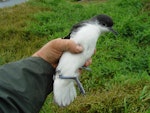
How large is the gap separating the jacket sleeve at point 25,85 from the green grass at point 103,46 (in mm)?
837

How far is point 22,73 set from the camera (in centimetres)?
225

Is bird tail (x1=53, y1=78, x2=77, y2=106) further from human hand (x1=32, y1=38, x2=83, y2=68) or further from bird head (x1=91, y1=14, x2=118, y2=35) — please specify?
bird head (x1=91, y1=14, x2=118, y2=35)

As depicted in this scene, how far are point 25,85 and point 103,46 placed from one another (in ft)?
15.1

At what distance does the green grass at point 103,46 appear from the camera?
149 inches

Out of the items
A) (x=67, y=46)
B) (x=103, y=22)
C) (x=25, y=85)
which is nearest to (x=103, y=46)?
(x=103, y=22)

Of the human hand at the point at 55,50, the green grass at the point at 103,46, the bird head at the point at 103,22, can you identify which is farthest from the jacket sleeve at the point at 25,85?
the green grass at the point at 103,46

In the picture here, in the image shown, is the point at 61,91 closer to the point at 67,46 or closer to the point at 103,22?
the point at 67,46

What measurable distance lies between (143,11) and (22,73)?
712 cm

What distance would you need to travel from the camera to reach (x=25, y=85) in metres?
2.19

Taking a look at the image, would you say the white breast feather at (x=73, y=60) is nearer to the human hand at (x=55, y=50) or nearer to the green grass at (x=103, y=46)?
the human hand at (x=55, y=50)

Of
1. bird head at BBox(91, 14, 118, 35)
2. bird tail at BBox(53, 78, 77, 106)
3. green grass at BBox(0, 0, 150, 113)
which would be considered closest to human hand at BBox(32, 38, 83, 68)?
bird tail at BBox(53, 78, 77, 106)

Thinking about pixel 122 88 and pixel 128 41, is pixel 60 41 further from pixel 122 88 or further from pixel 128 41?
pixel 128 41

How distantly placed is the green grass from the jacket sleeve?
837mm

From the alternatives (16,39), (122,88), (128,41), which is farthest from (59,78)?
(16,39)
